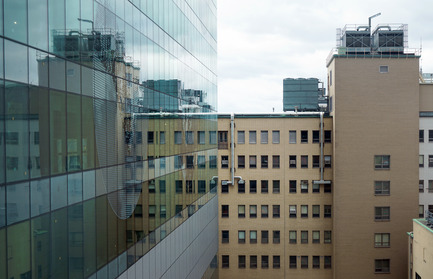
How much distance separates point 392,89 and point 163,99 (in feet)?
121

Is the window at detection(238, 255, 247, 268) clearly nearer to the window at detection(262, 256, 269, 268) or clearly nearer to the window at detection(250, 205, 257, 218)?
the window at detection(262, 256, 269, 268)

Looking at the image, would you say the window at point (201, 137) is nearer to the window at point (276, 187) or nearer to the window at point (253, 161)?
the window at point (253, 161)

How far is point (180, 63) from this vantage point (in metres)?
29.1

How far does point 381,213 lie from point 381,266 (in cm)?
654

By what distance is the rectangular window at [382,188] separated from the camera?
54906 mm

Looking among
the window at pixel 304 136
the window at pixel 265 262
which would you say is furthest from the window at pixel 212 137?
the window at pixel 265 262

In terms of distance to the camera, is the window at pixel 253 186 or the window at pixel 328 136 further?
the window at pixel 253 186

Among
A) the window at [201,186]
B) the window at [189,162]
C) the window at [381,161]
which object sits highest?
the window at [189,162]

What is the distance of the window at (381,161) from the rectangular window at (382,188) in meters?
1.93

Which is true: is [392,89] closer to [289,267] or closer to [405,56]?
[405,56]

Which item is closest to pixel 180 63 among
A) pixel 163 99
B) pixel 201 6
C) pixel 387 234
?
pixel 163 99

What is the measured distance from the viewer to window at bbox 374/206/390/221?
55.0 metres

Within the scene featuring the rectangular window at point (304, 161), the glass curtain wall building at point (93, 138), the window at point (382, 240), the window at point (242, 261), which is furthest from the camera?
the window at point (242, 261)

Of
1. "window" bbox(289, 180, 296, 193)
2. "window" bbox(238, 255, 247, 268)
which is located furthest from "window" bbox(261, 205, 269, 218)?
"window" bbox(238, 255, 247, 268)
